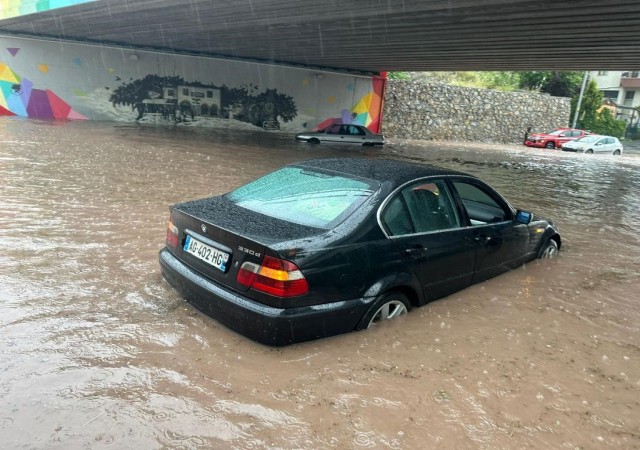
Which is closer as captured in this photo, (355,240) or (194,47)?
(355,240)

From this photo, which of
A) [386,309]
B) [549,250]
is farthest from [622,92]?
[386,309]

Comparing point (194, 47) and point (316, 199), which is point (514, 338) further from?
point (194, 47)

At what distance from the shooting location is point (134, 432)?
8.15ft

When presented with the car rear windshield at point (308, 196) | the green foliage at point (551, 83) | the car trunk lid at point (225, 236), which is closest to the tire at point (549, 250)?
the car rear windshield at point (308, 196)

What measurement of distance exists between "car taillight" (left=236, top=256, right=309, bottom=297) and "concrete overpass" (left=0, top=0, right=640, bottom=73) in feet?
26.0

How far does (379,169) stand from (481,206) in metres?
1.56

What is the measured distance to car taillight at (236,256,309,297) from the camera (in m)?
3.03

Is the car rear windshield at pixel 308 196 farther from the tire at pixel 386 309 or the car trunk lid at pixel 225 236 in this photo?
the tire at pixel 386 309

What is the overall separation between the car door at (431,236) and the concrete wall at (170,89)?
20584mm

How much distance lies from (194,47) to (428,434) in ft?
68.3

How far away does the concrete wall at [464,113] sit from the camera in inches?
1148

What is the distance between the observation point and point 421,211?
3.90 m

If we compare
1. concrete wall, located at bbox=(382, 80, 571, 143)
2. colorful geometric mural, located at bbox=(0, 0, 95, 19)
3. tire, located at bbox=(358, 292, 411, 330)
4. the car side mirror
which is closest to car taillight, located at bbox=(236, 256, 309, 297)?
tire, located at bbox=(358, 292, 411, 330)

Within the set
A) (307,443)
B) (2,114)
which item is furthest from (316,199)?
(2,114)
